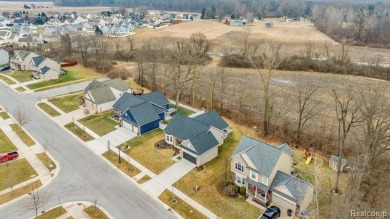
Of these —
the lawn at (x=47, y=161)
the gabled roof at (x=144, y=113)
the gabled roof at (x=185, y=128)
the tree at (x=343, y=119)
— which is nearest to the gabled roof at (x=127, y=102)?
the gabled roof at (x=144, y=113)

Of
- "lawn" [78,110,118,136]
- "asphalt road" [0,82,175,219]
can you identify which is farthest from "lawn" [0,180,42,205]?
"lawn" [78,110,118,136]

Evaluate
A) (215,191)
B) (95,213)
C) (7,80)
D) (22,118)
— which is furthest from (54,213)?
(7,80)

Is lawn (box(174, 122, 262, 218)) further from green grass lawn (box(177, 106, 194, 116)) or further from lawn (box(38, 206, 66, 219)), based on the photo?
green grass lawn (box(177, 106, 194, 116))

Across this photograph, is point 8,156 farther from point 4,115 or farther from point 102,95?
point 102,95

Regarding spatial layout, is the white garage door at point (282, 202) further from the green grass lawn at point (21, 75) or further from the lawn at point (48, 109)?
the green grass lawn at point (21, 75)

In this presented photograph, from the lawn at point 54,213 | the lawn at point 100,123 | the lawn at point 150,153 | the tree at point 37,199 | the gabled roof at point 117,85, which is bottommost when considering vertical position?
the lawn at point 54,213

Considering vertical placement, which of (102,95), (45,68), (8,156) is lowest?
(8,156)
